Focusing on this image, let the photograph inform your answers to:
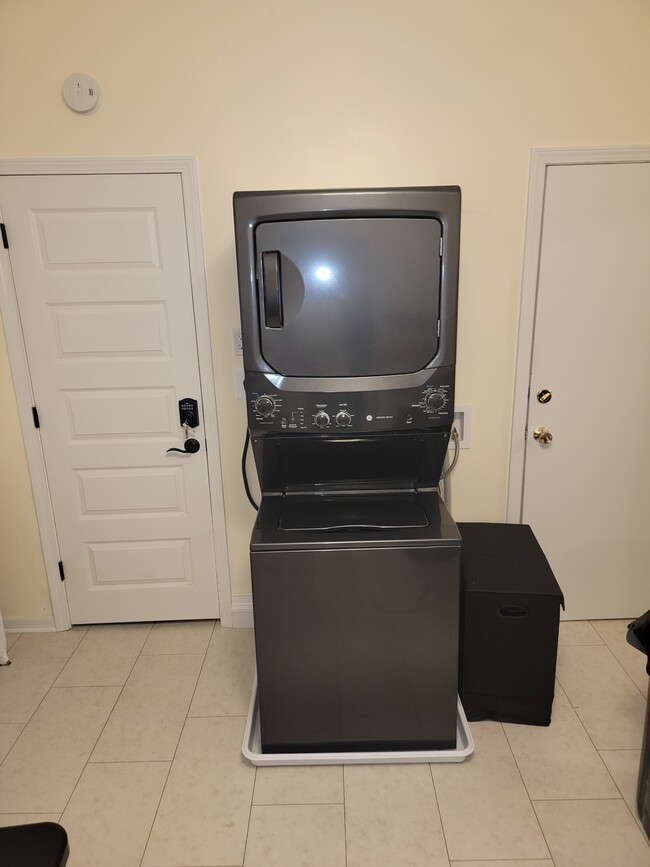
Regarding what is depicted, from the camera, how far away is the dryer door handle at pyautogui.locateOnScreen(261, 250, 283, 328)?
5.31ft

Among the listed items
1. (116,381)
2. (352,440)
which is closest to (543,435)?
(352,440)

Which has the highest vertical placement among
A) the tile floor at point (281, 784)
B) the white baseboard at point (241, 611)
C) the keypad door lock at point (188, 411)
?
the keypad door lock at point (188, 411)

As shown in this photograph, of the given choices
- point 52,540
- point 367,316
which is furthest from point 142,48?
point 52,540

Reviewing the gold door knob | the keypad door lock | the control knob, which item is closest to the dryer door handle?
the control knob

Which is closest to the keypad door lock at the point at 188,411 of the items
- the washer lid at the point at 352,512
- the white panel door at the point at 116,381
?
the white panel door at the point at 116,381

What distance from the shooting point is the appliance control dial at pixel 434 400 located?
5.57 ft

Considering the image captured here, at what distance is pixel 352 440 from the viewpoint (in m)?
1.79

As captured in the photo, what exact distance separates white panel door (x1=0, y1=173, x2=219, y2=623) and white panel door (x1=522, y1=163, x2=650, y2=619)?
4.91 feet

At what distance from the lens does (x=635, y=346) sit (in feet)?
7.50

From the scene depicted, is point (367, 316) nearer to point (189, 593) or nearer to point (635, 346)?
point (635, 346)

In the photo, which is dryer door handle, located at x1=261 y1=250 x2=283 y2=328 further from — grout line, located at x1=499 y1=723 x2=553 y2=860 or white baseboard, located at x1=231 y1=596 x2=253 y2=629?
grout line, located at x1=499 y1=723 x2=553 y2=860

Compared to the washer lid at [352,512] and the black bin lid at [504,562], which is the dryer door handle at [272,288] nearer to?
the washer lid at [352,512]

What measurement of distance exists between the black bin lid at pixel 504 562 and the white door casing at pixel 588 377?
0.30 meters

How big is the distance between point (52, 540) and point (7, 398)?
678mm
